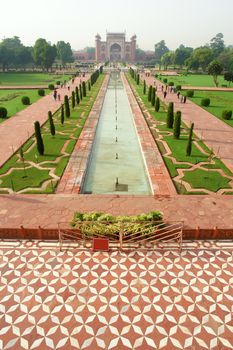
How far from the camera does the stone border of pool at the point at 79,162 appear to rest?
462 inches

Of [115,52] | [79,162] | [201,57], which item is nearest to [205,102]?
[79,162]

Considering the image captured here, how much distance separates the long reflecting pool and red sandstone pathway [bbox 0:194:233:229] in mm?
1285

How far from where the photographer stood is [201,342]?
19.1 feet

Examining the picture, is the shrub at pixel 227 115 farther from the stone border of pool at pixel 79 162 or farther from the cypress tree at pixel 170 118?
the stone border of pool at pixel 79 162

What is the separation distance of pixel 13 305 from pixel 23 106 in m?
24.5

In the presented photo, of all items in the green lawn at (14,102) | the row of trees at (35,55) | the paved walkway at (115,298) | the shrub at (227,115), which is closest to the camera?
the paved walkway at (115,298)

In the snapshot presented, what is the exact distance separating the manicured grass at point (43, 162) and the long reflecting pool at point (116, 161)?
1.41m

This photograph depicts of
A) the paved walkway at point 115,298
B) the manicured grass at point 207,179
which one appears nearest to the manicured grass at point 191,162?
the manicured grass at point 207,179

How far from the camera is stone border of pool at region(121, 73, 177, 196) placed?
11555mm

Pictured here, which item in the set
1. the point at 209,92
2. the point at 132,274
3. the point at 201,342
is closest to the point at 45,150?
the point at 132,274

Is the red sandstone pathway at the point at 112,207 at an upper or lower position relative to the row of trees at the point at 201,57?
lower

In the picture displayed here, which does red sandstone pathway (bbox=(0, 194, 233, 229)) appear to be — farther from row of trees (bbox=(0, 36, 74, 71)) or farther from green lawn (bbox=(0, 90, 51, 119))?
row of trees (bbox=(0, 36, 74, 71))

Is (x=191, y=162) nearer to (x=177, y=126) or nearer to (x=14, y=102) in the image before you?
(x=177, y=126)

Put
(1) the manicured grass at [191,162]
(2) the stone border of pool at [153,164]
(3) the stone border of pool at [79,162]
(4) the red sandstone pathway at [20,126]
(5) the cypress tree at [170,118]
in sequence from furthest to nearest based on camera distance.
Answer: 1. (5) the cypress tree at [170,118]
2. (4) the red sandstone pathway at [20,126]
3. (1) the manicured grass at [191,162]
4. (3) the stone border of pool at [79,162]
5. (2) the stone border of pool at [153,164]
